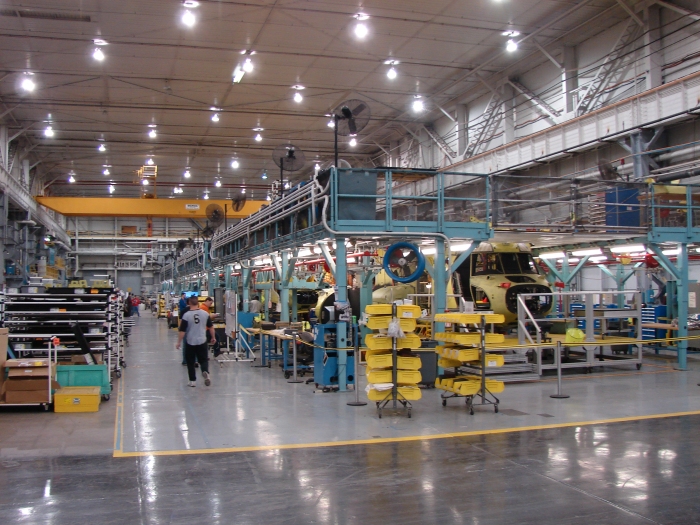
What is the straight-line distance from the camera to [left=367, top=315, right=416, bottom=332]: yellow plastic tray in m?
9.42

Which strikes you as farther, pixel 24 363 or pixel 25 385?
pixel 25 385

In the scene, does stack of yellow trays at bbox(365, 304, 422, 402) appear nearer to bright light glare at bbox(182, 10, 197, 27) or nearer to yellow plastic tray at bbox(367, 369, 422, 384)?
yellow plastic tray at bbox(367, 369, 422, 384)

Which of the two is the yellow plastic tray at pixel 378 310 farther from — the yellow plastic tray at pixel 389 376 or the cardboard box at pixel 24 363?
the cardboard box at pixel 24 363

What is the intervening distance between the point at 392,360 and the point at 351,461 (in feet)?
9.12

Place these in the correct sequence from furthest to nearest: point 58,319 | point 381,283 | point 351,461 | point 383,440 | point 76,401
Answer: point 381,283, point 58,319, point 76,401, point 383,440, point 351,461

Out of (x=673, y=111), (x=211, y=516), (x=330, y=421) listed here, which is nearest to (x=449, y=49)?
(x=673, y=111)

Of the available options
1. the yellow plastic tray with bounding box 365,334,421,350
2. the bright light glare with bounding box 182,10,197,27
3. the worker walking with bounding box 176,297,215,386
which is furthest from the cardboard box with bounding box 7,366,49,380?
the bright light glare with bounding box 182,10,197,27

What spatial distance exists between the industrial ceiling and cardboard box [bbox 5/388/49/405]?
37.9ft

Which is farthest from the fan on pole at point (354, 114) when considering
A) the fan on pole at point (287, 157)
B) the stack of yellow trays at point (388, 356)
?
the stack of yellow trays at point (388, 356)

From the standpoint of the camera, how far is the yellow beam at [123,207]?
32562 millimetres

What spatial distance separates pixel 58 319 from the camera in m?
11.5

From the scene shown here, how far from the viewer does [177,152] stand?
34.6 m

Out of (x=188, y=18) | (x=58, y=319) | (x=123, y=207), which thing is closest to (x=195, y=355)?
(x=58, y=319)

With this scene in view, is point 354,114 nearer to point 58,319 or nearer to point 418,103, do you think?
point 58,319
